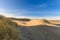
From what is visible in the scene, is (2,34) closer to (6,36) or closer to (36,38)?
(6,36)

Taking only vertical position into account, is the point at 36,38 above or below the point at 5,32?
below

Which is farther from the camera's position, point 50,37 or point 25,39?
point 50,37

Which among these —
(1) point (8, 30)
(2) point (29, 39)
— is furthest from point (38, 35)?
(1) point (8, 30)

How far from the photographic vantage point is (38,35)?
14.7 metres

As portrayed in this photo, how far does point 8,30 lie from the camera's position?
11.4m

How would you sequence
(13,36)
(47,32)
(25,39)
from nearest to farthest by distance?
1. (13,36)
2. (25,39)
3. (47,32)

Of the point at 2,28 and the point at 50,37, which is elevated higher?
the point at 2,28

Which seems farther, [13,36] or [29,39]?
[29,39]

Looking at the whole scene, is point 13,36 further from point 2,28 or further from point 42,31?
point 42,31

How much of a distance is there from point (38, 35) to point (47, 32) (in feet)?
5.28

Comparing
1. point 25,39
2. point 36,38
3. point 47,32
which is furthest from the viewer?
point 47,32

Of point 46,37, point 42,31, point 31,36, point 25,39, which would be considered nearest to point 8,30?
point 25,39

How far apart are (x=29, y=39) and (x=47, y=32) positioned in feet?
10.5

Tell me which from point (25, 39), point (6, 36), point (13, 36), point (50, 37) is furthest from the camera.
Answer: point (50, 37)
